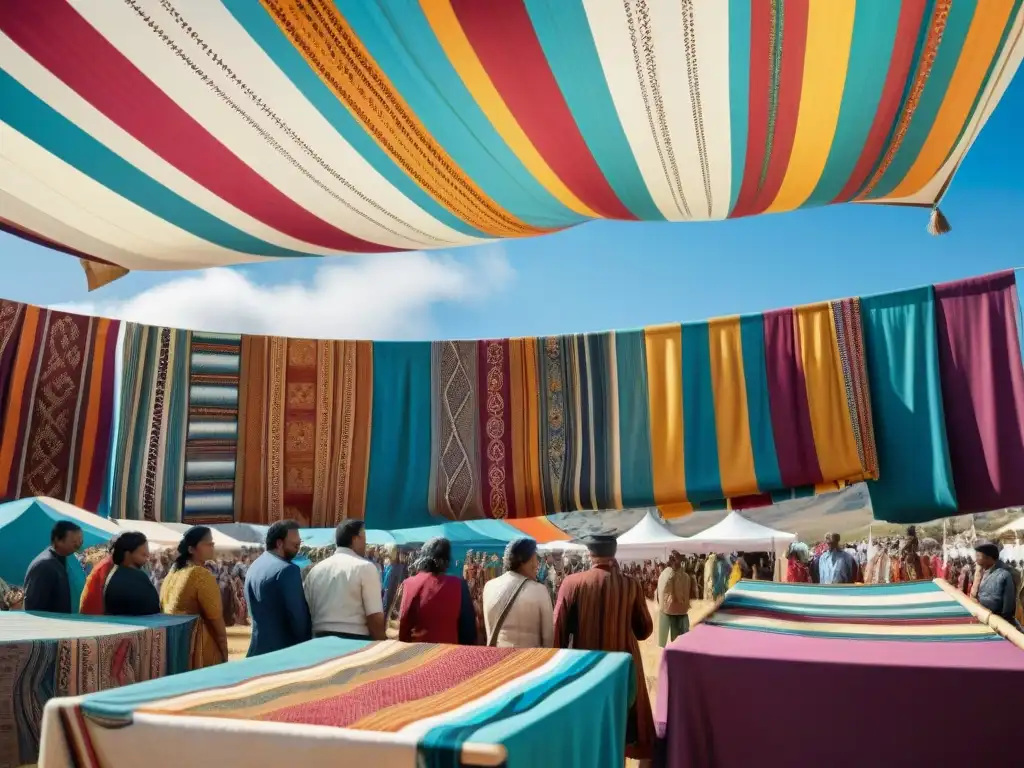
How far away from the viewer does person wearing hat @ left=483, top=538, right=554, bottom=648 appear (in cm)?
349

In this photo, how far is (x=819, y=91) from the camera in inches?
104

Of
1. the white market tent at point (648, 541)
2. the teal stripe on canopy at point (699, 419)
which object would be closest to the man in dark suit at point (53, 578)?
the teal stripe on canopy at point (699, 419)

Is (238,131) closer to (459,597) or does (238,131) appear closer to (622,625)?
(459,597)

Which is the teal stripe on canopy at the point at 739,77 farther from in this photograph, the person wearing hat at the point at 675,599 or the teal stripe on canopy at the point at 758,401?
the person wearing hat at the point at 675,599

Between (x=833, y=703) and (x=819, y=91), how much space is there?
188 cm

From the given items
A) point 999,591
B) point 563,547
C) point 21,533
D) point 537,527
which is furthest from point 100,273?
point 563,547

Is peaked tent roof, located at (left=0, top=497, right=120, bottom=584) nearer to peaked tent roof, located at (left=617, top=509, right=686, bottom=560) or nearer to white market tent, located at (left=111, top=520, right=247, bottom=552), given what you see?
white market tent, located at (left=111, top=520, right=247, bottom=552)

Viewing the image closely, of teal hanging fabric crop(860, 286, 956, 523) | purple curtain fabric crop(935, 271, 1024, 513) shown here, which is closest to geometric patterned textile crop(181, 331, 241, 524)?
teal hanging fabric crop(860, 286, 956, 523)

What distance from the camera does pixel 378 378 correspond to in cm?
454

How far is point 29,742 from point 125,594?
85 centimetres

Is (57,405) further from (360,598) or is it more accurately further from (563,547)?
(563,547)

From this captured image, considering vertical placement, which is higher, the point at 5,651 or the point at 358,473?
the point at 358,473

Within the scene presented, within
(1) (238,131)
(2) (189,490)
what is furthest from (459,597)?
(1) (238,131)

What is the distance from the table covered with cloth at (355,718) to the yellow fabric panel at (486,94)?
175 cm
